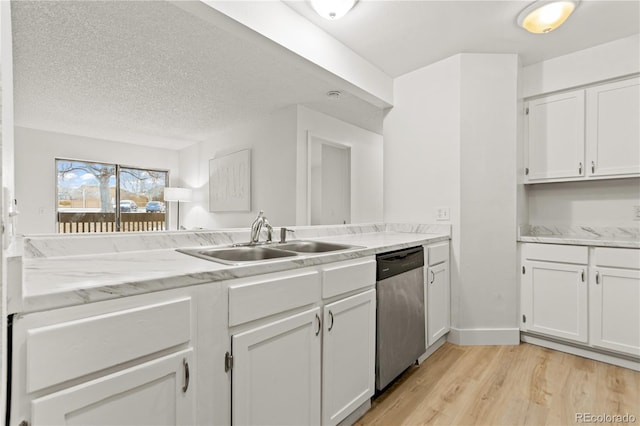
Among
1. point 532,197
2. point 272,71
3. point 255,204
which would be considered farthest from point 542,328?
point 272,71

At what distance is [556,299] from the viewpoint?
235cm

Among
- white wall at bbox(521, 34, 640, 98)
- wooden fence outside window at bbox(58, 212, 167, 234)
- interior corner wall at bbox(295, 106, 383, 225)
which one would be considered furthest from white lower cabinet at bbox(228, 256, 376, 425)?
white wall at bbox(521, 34, 640, 98)

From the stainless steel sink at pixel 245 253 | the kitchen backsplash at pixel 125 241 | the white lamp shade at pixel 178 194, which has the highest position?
the white lamp shade at pixel 178 194

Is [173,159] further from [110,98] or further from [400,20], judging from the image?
[400,20]

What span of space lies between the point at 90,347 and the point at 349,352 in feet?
3.58

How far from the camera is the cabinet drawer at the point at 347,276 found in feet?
4.67

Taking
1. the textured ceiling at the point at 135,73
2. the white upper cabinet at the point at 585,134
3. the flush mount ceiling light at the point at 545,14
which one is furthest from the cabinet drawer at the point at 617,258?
the textured ceiling at the point at 135,73

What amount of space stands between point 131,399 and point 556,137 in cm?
326

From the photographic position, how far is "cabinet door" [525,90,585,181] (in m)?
2.50

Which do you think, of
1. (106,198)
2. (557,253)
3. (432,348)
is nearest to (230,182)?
(106,198)

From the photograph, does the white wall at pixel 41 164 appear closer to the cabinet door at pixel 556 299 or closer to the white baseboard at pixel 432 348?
the white baseboard at pixel 432 348

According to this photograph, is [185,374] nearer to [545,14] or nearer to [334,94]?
[334,94]

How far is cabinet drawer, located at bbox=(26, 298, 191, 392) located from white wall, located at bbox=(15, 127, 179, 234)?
91 cm

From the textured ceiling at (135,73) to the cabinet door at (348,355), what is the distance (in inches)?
57.6
